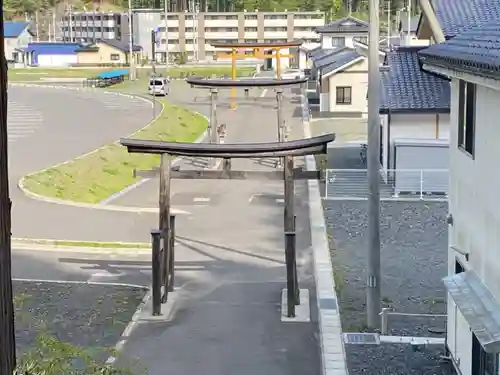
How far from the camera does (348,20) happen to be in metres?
51.2

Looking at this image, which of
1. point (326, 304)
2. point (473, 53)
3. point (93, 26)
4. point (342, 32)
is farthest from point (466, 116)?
point (93, 26)

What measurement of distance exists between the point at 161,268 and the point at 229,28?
77.6m

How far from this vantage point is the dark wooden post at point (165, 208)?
11398 mm

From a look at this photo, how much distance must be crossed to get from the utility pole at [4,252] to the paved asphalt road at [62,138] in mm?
13646

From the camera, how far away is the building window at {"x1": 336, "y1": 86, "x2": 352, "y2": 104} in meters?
37.8

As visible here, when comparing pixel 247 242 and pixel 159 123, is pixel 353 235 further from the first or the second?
pixel 159 123

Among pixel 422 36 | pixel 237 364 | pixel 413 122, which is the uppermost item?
pixel 422 36

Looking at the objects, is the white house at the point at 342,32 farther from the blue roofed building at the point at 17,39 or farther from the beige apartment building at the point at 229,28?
the blue roofed building at the point at 17,39

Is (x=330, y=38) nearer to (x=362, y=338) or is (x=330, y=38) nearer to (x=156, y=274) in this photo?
(x=156, y=274)

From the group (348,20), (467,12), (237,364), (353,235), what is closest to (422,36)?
(467,12)

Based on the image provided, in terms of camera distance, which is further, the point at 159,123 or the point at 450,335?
the point at 159,123

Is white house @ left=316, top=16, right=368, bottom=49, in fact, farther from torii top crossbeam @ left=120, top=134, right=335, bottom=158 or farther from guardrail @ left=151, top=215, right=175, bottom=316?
torii top crossbeam @ left=120, top=134, right=335, bottom=158

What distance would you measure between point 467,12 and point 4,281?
1507 cm

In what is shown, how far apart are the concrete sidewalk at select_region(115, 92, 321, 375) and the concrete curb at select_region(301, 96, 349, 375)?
172 mm
